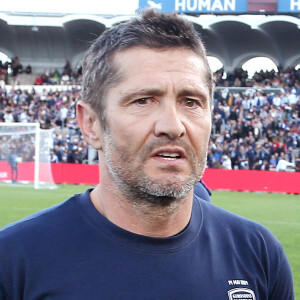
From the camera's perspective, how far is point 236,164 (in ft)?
77.3

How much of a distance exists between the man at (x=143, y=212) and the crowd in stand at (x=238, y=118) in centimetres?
2074

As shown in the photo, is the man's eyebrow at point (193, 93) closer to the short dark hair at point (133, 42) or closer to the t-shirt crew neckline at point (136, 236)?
the short dark hair at point (133, 42)

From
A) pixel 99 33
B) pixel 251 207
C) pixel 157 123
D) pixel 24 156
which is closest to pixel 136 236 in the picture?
pixel 157 123

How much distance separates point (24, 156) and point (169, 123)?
18.3 m

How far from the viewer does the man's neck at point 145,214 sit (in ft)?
6.91

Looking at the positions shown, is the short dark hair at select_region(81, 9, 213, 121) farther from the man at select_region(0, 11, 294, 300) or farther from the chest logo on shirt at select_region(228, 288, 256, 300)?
the chest logo on shirt at select_region(228, 288, 256, 300)

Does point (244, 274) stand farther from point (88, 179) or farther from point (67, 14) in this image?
point (67, 14)

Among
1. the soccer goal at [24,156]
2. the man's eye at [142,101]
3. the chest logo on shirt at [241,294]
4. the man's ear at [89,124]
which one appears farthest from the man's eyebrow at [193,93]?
the soccer goal at [24,156]

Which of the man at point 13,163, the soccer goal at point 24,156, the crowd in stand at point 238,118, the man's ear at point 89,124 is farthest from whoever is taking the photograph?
the crowd in stand at point 238,118

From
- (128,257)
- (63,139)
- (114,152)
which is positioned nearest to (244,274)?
(128,257)

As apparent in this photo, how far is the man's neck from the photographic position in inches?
83.0

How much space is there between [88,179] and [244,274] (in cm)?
2025

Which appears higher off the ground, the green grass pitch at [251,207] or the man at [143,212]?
the man at [143,212]

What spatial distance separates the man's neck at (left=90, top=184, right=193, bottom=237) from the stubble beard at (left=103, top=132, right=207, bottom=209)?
0.06 feet
